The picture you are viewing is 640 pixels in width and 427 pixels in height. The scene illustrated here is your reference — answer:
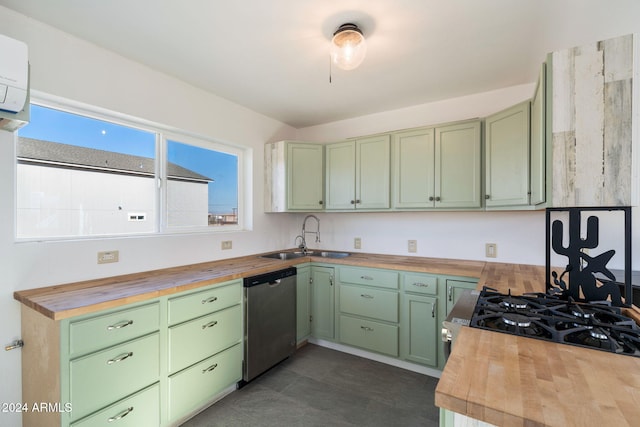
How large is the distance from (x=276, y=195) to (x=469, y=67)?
210cm

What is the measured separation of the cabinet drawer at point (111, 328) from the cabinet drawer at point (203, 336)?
6.8 inches

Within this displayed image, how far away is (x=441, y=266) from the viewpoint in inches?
94.3

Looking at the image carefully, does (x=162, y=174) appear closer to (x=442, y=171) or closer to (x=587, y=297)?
(x=442, y=171)

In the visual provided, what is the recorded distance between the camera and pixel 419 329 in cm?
241

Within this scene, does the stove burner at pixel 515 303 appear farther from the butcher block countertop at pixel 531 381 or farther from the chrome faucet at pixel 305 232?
the chrome faucet at pixel 305 232

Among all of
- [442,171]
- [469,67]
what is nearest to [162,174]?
[442,171]

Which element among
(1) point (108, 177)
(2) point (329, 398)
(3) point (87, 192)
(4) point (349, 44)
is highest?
(4) point (349, 44)

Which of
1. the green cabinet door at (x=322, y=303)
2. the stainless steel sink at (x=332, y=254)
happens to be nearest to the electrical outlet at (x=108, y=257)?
the green cabinet door at (x=322, y=303)

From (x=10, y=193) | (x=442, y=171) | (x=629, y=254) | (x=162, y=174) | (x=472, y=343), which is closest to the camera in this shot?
(x=472, y=343)

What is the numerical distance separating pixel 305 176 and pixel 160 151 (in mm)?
1412

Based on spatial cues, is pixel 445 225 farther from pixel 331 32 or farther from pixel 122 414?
pixel 122 414

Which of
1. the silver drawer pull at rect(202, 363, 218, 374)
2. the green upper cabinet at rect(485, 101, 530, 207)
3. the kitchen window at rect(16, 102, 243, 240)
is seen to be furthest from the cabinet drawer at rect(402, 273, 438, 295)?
the kitchen window at rect(16, 102, 243, 240)

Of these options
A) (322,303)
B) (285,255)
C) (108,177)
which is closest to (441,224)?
(322,303)

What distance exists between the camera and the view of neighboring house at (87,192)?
172cm
